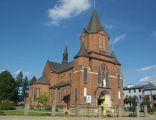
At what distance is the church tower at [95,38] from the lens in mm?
51156

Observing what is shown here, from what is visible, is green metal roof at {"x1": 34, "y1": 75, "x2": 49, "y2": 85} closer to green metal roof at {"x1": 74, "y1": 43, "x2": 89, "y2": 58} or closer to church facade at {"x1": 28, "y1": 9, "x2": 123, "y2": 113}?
church facade at {"x1": 28, "y1": 9, "x2": 123, "y2": 113}

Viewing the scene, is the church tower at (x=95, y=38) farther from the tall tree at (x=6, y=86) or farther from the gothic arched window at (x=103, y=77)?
the tall tree at (x=6, y=86)

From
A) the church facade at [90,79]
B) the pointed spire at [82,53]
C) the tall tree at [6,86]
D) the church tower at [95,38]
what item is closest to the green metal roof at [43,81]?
the church facade at [90,79]

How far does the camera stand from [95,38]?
51438 mm

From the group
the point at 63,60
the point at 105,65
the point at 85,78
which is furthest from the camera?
the point at 63,60

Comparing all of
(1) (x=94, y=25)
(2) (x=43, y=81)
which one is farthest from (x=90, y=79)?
(2) (x=43, y=81)

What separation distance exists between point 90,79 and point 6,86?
131 ft

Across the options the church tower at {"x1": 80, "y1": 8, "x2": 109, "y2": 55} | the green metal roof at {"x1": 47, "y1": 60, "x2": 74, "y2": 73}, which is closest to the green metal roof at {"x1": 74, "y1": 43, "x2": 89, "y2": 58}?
the church tower at {"x1": 80, "y1": 8, "x2": 109, "y2": 55}

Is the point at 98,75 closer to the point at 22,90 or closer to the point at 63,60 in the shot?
the point at 63,60

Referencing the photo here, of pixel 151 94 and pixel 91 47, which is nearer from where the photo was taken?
pixel 91 47

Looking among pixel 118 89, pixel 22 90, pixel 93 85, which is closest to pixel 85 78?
pixel 93 85

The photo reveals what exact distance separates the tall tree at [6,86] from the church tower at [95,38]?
35.8 metres

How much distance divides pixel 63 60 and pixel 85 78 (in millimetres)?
28402

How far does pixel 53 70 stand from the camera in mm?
63000
